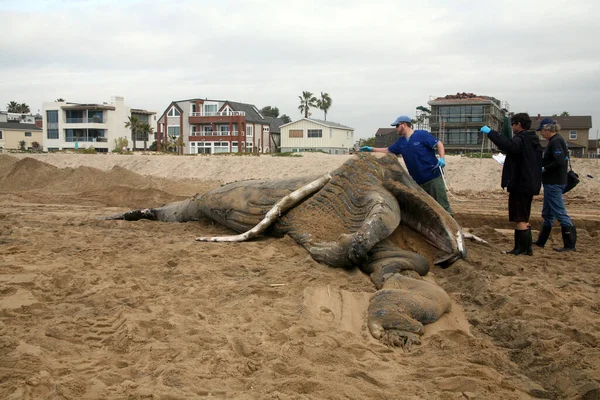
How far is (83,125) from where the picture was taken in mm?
65938

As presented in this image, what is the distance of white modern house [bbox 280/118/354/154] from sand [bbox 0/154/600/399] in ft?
156

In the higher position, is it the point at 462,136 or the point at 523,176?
the point at 462,136

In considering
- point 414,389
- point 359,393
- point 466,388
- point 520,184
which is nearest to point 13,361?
point 359,393

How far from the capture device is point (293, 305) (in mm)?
4633

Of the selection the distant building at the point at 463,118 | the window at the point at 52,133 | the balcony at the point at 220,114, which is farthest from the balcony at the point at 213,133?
the distant building at the point at 463,118

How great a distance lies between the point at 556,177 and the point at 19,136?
80.1 m

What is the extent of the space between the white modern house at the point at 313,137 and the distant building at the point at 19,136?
37806 mm

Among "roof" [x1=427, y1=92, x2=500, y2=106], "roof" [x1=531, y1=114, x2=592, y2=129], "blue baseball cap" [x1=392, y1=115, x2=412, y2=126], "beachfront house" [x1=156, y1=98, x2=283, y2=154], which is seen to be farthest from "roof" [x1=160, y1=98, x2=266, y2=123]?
"blue baseball cap" [x1=392, y1=115, x2=412, y2=126]

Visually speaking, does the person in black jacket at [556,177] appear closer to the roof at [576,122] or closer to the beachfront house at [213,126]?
the beachfront house at [213,126]

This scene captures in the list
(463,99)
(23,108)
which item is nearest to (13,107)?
(23,108)

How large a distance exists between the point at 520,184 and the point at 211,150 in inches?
2090

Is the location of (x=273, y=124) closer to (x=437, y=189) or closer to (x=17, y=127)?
(x=17, y=127)

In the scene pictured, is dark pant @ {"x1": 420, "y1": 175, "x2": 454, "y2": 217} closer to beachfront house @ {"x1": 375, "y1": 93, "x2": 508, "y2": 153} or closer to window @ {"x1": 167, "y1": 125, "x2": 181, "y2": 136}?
beachfront house @ {"x1": 375, "y1": 93, "x2": 508, "y2": 153}

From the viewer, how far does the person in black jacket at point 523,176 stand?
277 inches
